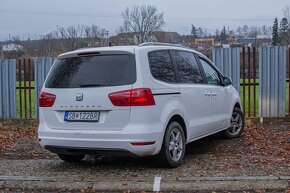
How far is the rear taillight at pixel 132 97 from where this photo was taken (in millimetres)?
5957

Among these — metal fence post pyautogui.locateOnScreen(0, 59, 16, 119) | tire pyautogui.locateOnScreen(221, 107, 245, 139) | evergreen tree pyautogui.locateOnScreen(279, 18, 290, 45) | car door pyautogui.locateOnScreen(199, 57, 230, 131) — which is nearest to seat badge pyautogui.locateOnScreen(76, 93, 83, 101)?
car door pyautogui.locateOnScreen(199, 57, 230, 131)

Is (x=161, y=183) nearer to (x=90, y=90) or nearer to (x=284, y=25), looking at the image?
(x=90, y=90)

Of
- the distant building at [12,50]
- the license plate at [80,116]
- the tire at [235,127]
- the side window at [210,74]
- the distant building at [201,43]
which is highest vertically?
the distant building at [201,43]

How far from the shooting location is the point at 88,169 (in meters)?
6.71

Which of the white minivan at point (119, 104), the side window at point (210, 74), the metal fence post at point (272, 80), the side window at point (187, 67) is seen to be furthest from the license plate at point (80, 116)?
the metal fence post at point (272, 80)

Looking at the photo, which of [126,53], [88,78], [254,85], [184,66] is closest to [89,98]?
[88,78]

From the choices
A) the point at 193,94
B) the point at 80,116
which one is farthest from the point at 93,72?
the point at 193,94

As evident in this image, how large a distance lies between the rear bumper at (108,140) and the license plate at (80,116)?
0.54ft

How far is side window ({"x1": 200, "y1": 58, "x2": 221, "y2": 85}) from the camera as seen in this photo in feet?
26.6

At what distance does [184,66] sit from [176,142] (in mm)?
1334

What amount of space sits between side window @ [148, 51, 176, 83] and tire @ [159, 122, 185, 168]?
68 cm

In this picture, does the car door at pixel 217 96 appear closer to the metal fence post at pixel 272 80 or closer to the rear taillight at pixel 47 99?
the rear taillight at pixel 47 99

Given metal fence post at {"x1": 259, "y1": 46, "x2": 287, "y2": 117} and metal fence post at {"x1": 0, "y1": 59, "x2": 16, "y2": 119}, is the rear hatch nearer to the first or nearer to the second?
metal fence post at {"x1": 259, "y1": 46, "x2": 287, "y2": 117}

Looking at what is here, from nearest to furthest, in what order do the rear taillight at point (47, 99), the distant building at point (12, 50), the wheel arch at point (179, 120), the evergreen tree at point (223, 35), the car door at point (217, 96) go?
the rear taillight at point (47, 99)
the wheel arch at point (179, 120)
the car door at point (217, 96)
the distant building at point (12, 50)
the evergreen tree at point (223, 35)
